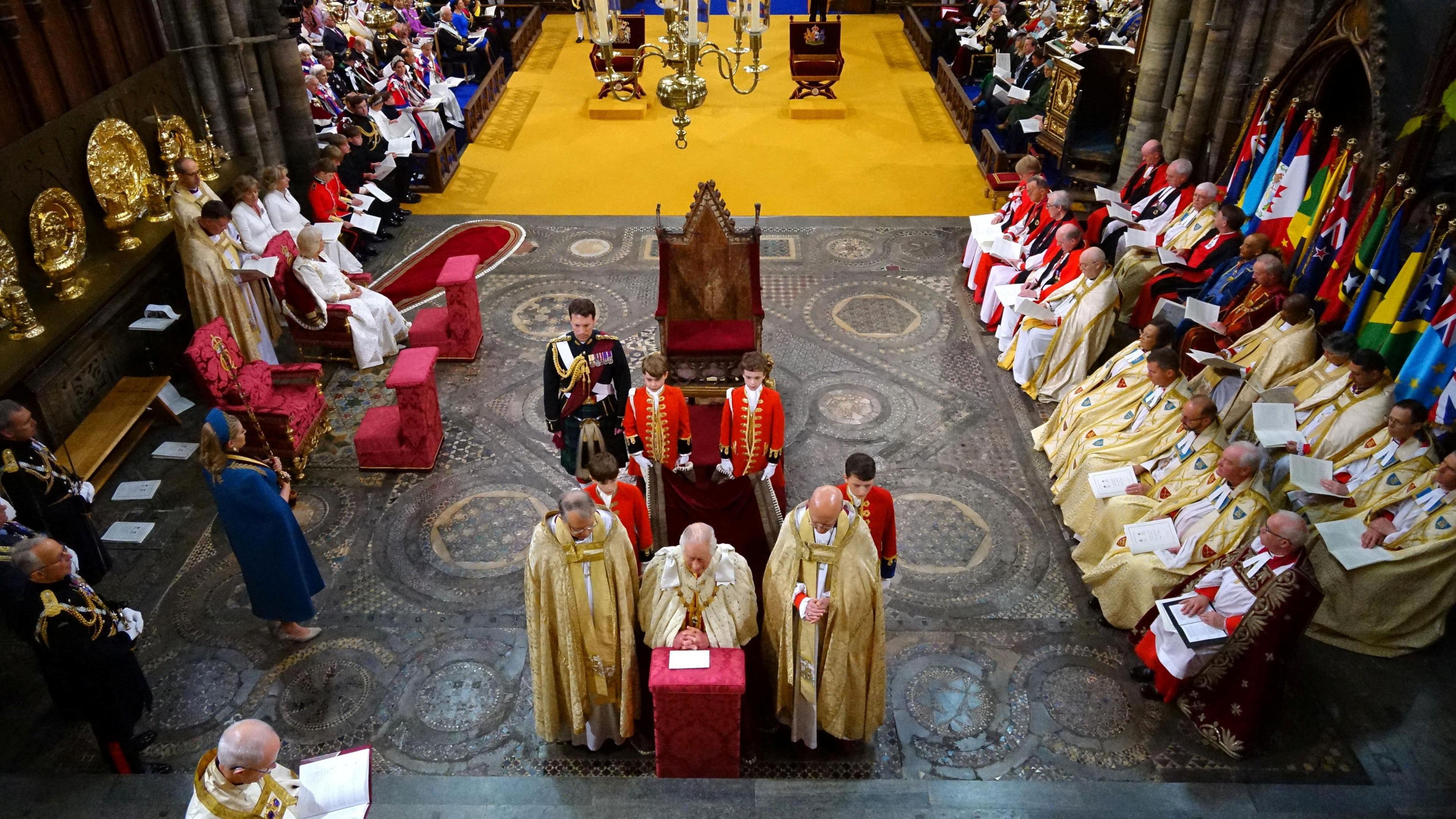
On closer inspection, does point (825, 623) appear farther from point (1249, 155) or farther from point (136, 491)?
point (1249, 155)

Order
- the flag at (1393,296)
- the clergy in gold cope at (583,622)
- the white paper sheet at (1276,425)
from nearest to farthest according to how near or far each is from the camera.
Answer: the clergy in gold cope at (583,622)
the white paper sheet at (1276,425)
the flag at (1393,296)

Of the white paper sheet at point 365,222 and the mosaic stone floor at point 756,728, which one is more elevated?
the white paper sheet at point 365,222

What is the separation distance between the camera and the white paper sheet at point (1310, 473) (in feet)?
20.7

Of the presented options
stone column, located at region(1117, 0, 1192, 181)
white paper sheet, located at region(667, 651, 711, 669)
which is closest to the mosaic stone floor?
white paper sheet, located at region(667, 651, 711, 669)

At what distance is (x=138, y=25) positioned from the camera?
30.5 feet

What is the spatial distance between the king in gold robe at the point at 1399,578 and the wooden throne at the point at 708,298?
4.34 meters

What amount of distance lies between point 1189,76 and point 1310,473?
5477 millimetres

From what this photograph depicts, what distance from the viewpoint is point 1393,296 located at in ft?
23.1

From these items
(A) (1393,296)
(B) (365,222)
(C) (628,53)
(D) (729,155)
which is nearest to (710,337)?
(B) (365,222)

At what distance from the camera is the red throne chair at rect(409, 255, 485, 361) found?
29.7 ft

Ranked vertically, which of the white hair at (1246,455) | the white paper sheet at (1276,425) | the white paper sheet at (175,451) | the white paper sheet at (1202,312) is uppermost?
the white hair at (1246,455)

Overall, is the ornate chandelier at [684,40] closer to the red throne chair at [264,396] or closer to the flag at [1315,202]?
the red throne chair at [264,396]

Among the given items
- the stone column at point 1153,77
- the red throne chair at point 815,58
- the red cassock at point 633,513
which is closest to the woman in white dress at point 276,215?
the red cassock at point 633,513

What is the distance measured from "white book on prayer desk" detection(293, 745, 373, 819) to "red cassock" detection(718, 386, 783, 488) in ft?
10.0
